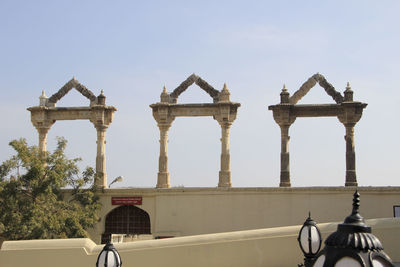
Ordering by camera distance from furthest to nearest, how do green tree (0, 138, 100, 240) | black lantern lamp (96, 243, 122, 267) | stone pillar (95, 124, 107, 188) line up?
stone pillar (95, 124, 107, 188) → green tree (0, 138, 100, 240) → black lantern lamp (96, 243, 122, 267)

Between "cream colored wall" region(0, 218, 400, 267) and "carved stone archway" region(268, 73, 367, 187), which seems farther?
"carved stone archway" region(268, 73, 367, 187)

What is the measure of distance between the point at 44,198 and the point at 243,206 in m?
6.79


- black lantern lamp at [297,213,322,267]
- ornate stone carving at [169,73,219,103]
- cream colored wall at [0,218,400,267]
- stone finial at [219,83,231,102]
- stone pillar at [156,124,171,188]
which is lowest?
cream colored wall at [0,218,400,267]

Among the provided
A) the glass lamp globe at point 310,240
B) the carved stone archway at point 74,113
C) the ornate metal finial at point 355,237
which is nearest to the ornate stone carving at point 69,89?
the carved stone archway at point 74,113

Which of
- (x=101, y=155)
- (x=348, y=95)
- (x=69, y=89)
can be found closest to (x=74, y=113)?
(x=69, y=89)

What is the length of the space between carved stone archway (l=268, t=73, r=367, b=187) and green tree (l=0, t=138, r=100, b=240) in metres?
7.01

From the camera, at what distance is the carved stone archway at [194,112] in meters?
20.4

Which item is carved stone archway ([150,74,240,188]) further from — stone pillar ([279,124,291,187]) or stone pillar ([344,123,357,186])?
stone pillar ([344,123,357,186])

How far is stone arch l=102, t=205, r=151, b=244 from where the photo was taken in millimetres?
20141

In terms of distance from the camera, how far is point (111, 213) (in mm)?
20328

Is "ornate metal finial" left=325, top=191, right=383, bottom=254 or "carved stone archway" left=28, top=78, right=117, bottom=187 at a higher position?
"carved stone archway" left=28, top=78, right=117, bottom=187

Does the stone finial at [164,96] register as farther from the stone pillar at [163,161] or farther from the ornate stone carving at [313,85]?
the ornate stone carving at [313,85]

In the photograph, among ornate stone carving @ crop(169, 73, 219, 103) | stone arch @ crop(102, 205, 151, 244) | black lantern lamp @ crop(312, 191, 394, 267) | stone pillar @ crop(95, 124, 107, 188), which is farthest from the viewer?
ornate stone carving @ crop(169, 73, 219, 103)

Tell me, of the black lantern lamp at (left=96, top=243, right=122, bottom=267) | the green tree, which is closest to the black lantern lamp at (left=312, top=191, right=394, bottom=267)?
the black lantern lamp at (left=96, top=243, right=122, bottom=267)
